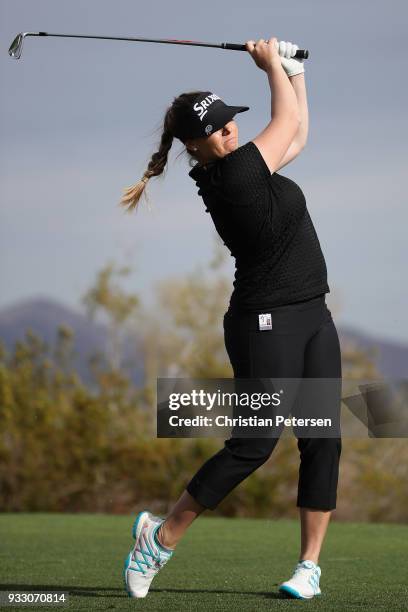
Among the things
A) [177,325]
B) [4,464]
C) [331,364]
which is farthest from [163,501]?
[177,325]

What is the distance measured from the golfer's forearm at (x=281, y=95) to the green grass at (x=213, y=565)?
1513mm

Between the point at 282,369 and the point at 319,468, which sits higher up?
the point at 282,369

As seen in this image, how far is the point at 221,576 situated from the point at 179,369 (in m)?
9.01

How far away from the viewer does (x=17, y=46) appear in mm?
4312

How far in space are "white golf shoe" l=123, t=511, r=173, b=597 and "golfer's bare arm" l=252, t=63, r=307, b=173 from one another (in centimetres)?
124

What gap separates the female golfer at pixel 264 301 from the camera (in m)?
3.48

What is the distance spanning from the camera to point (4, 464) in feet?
36.1

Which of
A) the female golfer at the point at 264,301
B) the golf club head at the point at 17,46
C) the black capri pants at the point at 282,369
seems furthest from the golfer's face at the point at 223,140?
the golf club head at the point at 17,46

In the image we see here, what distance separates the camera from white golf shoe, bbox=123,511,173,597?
3.55 m

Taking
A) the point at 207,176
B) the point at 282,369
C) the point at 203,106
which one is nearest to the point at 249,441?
the point at 282,369

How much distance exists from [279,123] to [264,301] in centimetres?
57

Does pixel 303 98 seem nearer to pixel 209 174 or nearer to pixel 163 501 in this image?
pixel 209 174

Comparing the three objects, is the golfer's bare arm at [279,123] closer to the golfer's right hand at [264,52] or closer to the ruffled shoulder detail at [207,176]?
the golfer's right hand at [264,52]

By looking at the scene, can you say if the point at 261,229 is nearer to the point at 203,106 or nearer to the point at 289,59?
the point at 203,106
